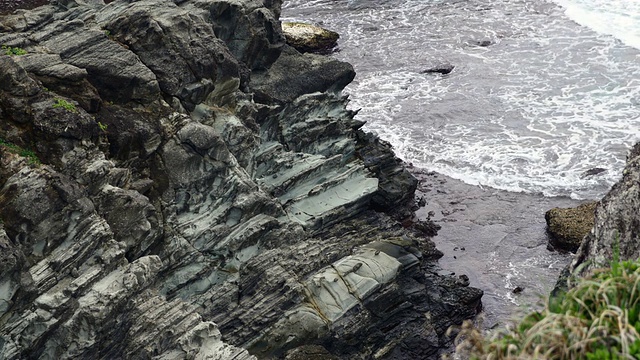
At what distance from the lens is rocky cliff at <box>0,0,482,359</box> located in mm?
18688

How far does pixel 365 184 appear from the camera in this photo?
30719 mm

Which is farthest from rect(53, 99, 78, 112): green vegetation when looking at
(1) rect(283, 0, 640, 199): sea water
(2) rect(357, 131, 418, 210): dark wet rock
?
(1) rect(283, 0, 640, 199): sea water

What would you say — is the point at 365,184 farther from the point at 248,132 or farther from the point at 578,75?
the point at 578,75

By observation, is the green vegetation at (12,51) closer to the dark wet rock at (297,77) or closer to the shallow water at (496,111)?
the dark wet rock at (297,77)

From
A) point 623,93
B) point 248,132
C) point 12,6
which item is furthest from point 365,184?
point 12,6

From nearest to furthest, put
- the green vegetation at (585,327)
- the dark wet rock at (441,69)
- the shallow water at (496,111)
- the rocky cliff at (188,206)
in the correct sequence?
1. the green vegetation at (585,327)
2. the rocky cliff at (188,206)
3. the shallow water at (496,111)
4. the dark wet rock at (441,69)

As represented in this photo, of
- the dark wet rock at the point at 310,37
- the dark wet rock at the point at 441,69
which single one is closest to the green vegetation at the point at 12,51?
the dark wet rock at the point at 310,37

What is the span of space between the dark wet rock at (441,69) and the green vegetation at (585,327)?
3900cm

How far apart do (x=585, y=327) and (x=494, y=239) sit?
75.6 feet

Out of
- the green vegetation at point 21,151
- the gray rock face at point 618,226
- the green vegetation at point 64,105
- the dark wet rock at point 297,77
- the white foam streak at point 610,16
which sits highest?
the green vegetation at point 64,105

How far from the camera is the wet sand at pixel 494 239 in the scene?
29.0 meters

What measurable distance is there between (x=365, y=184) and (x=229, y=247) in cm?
883

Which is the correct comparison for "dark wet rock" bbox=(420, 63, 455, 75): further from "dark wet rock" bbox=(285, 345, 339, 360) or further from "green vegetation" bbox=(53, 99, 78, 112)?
"green vegetation" bbox=(53, 99, 78, 112)

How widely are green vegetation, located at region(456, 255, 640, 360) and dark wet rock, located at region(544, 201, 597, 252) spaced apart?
68.6 ft
